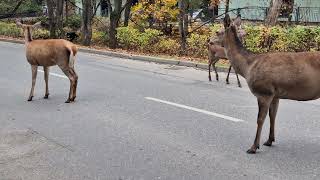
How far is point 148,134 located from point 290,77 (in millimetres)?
2441

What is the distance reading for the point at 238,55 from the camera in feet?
23.5

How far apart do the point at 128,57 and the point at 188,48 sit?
2393mm

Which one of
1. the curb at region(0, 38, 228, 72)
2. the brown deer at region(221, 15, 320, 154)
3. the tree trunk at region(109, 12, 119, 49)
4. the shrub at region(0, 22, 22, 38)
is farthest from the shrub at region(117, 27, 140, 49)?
the brown deer at region(221, 15, 320, 154)

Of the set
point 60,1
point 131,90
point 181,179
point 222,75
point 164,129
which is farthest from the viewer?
point 60,1

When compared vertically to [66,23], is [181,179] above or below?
below

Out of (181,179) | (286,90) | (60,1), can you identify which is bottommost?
(181,179)

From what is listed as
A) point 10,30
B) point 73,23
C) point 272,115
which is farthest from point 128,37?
point 272,115

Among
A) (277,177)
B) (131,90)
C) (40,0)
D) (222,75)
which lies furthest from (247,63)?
(40,0)

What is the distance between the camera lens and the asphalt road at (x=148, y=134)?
619 centimetres

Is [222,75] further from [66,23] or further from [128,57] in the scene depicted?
[66,23]

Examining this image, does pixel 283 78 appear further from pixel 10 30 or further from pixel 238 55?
→ pixel 10 30

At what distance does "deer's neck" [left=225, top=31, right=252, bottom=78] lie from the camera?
7.04 metres

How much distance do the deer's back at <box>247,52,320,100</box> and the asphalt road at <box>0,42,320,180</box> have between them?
84 centimetres

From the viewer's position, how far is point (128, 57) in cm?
2003
